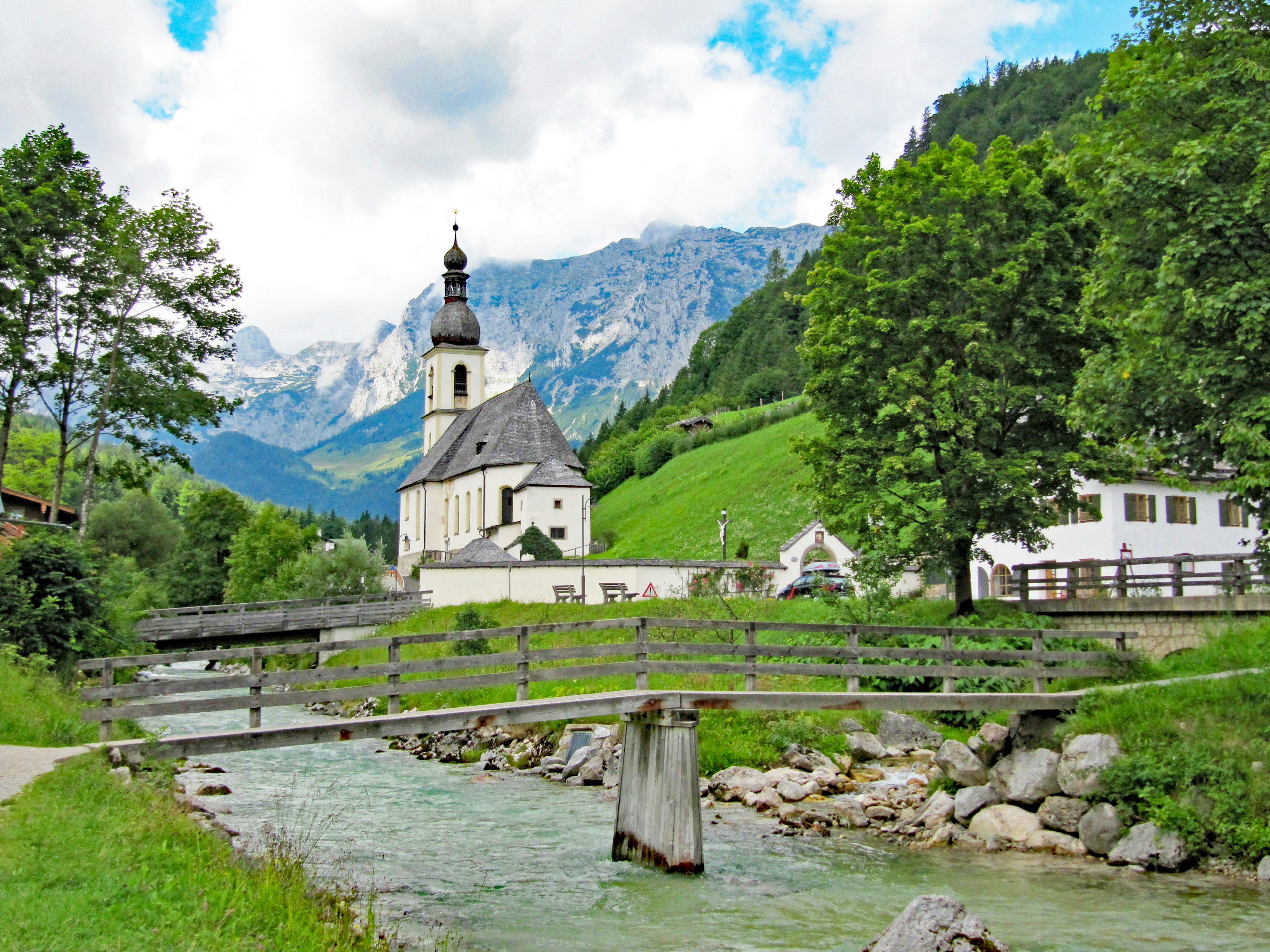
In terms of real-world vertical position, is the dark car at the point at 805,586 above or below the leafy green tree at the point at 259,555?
below

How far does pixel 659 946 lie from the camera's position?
10.3 metres

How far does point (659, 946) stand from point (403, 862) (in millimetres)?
4798

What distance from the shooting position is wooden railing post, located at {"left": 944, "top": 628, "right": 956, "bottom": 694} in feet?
54.5

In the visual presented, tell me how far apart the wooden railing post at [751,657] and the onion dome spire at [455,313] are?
3013 inches

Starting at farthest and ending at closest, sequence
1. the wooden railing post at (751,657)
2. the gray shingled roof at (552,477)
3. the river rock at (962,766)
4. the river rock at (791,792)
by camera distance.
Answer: the gray shingled roof at (552,477), the river rock at (791,792), the river rock at (962,766), the wooden railing post at (751,657)

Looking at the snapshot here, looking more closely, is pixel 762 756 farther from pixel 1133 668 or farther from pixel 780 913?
pixel 780 913

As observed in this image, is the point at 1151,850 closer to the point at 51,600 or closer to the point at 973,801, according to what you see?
the point at 973,801

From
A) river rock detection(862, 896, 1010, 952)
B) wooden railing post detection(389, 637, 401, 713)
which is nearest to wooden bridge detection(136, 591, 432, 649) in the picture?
wooden railing post detection(389, 637, 401, 713)

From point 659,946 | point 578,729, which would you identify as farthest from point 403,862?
point 578,729

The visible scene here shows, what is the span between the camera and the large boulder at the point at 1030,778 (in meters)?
15.1

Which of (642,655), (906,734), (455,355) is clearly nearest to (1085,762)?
(642,655)

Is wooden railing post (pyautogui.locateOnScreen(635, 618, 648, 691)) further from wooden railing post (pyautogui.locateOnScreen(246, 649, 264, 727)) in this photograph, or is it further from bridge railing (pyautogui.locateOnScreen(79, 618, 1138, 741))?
wooden railing post (pyautogui.locateOnScreen(246, 649, 264, 727))

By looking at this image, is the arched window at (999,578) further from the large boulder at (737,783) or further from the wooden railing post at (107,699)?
the wooden railing post at (107,699)

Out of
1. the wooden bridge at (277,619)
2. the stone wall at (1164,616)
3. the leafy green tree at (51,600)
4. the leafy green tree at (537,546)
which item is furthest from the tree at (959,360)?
the leafy green tree at (537,546)
